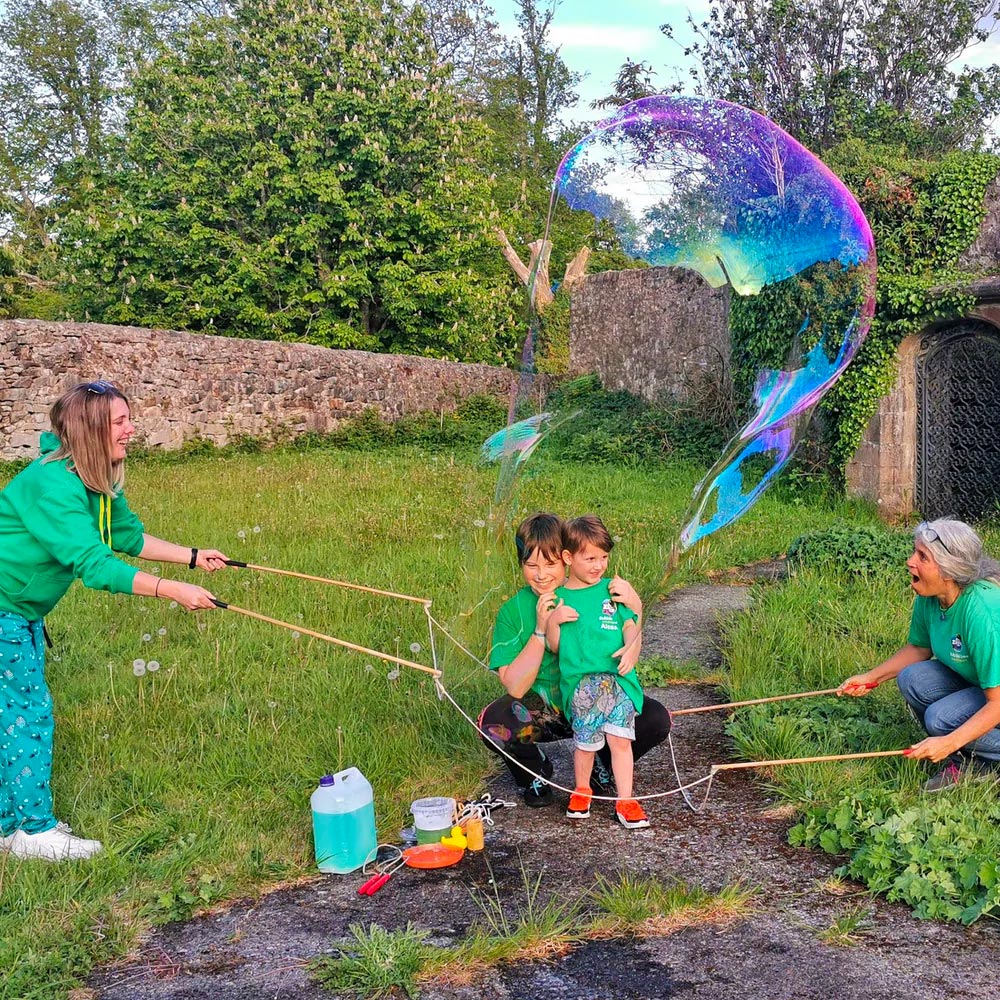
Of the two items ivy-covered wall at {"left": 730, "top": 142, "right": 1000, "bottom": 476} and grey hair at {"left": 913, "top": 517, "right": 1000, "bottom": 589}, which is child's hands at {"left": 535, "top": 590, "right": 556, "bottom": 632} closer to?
grey hair at {"left": 913, "top": 517, "right": 1000, "bottom": 589}

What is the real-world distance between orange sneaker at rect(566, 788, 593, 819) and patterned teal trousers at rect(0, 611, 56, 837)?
6.11 ft

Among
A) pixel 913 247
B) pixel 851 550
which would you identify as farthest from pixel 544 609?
pixel 913 247

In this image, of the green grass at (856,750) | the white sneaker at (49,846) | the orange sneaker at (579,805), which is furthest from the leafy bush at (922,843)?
the white sneaker at (49,846)

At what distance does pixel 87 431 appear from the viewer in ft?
11.5

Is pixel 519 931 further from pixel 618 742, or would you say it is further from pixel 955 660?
pixel 955 660

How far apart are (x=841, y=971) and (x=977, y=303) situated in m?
9.05

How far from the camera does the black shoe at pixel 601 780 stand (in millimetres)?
4090

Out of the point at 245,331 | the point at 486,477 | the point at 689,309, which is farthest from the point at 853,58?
the point at 486,477

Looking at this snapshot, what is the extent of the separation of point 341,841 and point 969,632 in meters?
2.30

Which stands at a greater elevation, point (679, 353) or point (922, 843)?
point (679, 353)

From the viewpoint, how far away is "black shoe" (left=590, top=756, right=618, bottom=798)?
13.4 ft

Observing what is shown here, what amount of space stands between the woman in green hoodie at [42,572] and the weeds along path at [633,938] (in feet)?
2.74

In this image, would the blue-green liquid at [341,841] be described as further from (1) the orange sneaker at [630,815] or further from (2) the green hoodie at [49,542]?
(2) the green hoodie at [49,542]

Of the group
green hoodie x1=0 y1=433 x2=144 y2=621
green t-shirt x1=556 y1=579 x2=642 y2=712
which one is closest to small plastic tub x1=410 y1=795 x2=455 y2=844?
green t-shirt x1=556 y1=579 x2=642 y2=712
